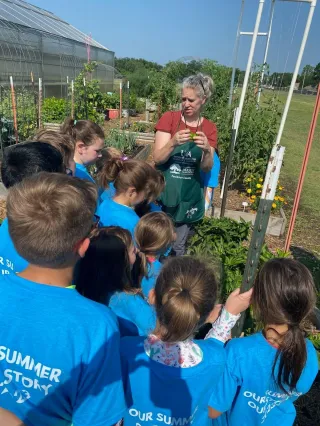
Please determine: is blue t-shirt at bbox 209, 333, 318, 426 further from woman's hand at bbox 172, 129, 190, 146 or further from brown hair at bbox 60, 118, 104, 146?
brown hair at bbox 60, 118, 104, 146

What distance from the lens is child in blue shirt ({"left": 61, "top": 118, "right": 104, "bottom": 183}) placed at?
9.16 feet

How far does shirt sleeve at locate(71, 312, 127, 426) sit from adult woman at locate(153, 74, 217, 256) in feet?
5.48

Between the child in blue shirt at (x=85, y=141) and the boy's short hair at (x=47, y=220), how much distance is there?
1.64 meters

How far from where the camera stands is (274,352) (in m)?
1.36

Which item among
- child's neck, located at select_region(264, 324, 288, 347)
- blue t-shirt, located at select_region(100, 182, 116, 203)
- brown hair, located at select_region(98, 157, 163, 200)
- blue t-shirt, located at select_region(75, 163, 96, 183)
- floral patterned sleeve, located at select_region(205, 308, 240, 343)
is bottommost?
floral patterned sleeve, located at select_region(205, 308, 240, 343)

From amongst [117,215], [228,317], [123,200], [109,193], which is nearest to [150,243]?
[117,215]

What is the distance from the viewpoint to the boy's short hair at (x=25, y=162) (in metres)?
1.70

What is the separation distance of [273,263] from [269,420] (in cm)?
66

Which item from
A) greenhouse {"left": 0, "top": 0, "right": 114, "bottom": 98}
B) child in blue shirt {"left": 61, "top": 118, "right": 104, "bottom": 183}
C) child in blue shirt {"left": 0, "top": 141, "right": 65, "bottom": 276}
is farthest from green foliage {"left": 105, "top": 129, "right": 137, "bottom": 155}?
child in blue shirt {"left": 0, "top": 141, "right": 65, "bottom": 276}

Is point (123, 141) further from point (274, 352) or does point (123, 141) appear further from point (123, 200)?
point (274, 352)

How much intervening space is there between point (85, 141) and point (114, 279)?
157 centimetres

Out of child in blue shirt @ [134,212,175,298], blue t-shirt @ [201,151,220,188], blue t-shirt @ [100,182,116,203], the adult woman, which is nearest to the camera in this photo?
child in blue shirt @ [134,212,175,298]

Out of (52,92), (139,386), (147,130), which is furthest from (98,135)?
(52,92)

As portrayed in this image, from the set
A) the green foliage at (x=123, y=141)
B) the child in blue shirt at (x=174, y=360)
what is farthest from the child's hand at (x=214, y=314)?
the green foliage at (x=123, y=141)
